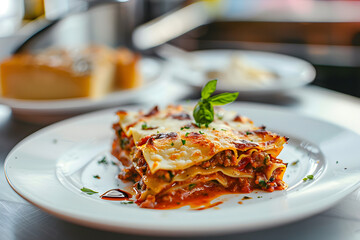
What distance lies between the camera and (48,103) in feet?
8.80

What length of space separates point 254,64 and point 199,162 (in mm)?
2325

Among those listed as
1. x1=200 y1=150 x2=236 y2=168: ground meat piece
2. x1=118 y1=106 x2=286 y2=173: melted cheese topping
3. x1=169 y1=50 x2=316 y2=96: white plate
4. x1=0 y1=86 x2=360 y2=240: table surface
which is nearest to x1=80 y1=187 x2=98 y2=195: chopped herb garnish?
x1=0 y1=86 x2=360 y2=240: table surface

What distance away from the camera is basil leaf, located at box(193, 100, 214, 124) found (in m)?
1.72

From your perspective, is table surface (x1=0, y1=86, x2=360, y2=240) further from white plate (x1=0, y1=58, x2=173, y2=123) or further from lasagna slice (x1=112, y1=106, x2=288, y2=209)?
white plate (x1=0, y1=58, x2=173, y2=123)

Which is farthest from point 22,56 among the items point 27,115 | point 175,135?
point 175,135

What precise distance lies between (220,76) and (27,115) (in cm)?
151

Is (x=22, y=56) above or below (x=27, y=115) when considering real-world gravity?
above

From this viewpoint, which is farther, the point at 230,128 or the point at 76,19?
the point at 76,19

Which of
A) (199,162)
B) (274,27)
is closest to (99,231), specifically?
(199,162)

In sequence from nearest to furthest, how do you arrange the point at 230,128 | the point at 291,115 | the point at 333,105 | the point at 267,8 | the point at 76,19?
the point at 230,128 < the point at 291,115 < the point at 333,105 < the point at 267,8 < the point at 76,19

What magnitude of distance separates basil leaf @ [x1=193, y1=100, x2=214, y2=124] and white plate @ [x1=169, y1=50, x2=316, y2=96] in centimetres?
120

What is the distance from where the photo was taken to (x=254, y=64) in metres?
3.70

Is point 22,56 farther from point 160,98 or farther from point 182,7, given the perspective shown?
point 182,7

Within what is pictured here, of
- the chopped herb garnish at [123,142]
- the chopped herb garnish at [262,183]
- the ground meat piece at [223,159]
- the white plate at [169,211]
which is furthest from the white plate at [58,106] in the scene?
the chopped herb garnish at [262,183]
